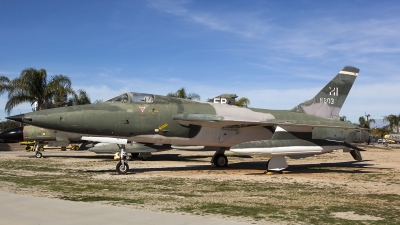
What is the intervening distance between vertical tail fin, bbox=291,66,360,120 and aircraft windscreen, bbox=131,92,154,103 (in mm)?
7910

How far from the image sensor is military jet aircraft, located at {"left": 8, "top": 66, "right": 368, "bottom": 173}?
1545cm

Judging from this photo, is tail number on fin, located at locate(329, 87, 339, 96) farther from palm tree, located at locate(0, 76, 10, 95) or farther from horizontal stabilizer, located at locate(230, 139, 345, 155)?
palm tree, located at locate(0, 76, 10, 95)

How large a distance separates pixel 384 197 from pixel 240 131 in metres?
8.46

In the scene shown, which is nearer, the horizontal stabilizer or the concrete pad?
the concrete pad

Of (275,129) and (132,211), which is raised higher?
(275,129)

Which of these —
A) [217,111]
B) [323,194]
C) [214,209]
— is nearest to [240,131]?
[217,111]

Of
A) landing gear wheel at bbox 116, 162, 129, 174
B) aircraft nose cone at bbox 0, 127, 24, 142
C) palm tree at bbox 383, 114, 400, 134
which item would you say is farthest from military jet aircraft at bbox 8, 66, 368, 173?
palm tree at bbox 383, 114, 400, 134

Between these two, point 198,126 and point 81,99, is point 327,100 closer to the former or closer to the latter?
point 198,126

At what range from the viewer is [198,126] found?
57.1 ft

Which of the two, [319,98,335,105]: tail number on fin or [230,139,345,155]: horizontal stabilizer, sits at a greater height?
[319,98,335,105]: tail number on fin

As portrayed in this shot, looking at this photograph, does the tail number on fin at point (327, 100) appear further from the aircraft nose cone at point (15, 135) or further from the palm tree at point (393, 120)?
the palm tree at point (393, 120)

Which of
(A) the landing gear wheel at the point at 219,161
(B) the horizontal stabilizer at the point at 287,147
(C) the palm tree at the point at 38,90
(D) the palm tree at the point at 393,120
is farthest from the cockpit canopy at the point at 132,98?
(D) the palm tree at the point at 393,120

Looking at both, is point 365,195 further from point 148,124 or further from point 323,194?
point 148,124

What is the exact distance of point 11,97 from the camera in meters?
39.9
